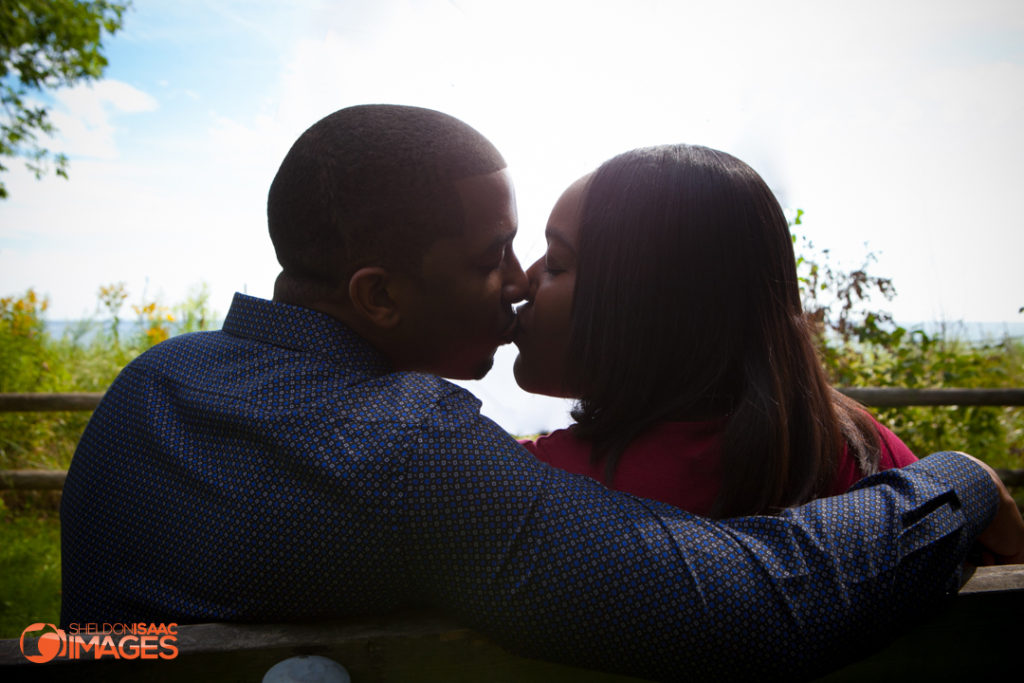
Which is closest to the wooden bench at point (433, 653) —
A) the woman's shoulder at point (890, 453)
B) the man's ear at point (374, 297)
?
the woman's shoulder at point (890, 453)

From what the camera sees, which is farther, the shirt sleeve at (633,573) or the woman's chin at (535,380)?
the woman's chin at (535,380)

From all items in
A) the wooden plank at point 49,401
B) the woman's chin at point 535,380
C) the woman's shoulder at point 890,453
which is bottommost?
the wooden plank at point 49,401

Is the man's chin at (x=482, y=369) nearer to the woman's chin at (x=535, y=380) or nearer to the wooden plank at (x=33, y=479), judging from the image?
the woman's chin at (x=535, y=380)

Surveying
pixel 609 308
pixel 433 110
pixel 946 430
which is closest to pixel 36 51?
pixel 433 110

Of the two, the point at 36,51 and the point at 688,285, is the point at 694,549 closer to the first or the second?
the point at 688,285

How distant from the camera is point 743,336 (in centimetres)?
156

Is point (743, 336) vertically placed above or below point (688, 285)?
below

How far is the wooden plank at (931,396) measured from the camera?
207 inches

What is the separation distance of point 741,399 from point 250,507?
40.1 inches

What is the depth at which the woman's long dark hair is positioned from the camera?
1.52 metres

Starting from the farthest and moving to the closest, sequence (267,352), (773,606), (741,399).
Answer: (741,399) → (267,352) → (773,606)

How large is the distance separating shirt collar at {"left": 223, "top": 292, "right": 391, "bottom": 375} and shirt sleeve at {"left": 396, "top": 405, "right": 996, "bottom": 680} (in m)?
0.35

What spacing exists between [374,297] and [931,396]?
5.24 meters

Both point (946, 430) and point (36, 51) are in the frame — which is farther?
point (36, 51)
